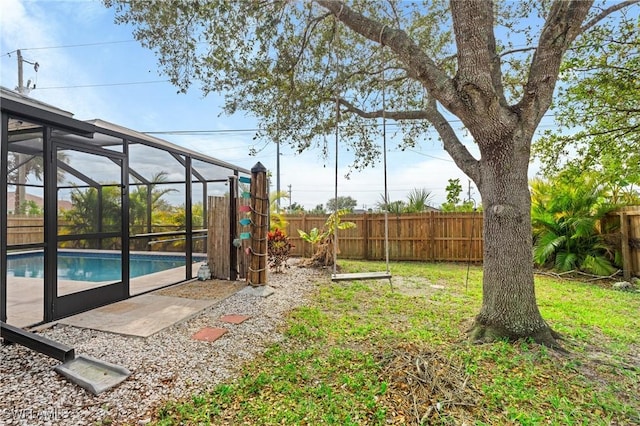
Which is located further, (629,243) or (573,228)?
(573,228)

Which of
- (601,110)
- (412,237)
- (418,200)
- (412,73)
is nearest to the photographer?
(412,73)

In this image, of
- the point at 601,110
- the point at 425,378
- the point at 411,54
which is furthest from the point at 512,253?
the point at 601,110

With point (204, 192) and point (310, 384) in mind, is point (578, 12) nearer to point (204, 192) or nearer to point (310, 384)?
point (310, 384)

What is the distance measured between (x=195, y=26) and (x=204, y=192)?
4738mm

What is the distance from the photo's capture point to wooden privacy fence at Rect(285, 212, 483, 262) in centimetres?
968

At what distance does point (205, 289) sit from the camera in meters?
5.68

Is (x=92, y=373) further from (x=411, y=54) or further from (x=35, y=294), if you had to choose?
(x=411, y=54)

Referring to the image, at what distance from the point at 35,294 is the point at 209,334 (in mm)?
3550

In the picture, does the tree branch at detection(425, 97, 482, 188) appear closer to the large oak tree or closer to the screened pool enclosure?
the large oak tree

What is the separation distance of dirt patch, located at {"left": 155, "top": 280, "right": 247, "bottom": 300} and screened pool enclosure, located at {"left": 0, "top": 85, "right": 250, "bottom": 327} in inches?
16.4

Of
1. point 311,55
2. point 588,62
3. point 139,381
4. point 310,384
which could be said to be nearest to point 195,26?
point 311,55

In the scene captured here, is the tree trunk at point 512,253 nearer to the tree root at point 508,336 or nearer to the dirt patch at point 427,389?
the tree root at point 508,336

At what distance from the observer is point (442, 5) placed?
552 centimetres

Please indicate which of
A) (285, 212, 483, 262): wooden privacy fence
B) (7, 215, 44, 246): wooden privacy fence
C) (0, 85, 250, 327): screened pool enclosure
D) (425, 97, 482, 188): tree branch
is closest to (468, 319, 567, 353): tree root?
(425, 97, 482, 188): tree branch
